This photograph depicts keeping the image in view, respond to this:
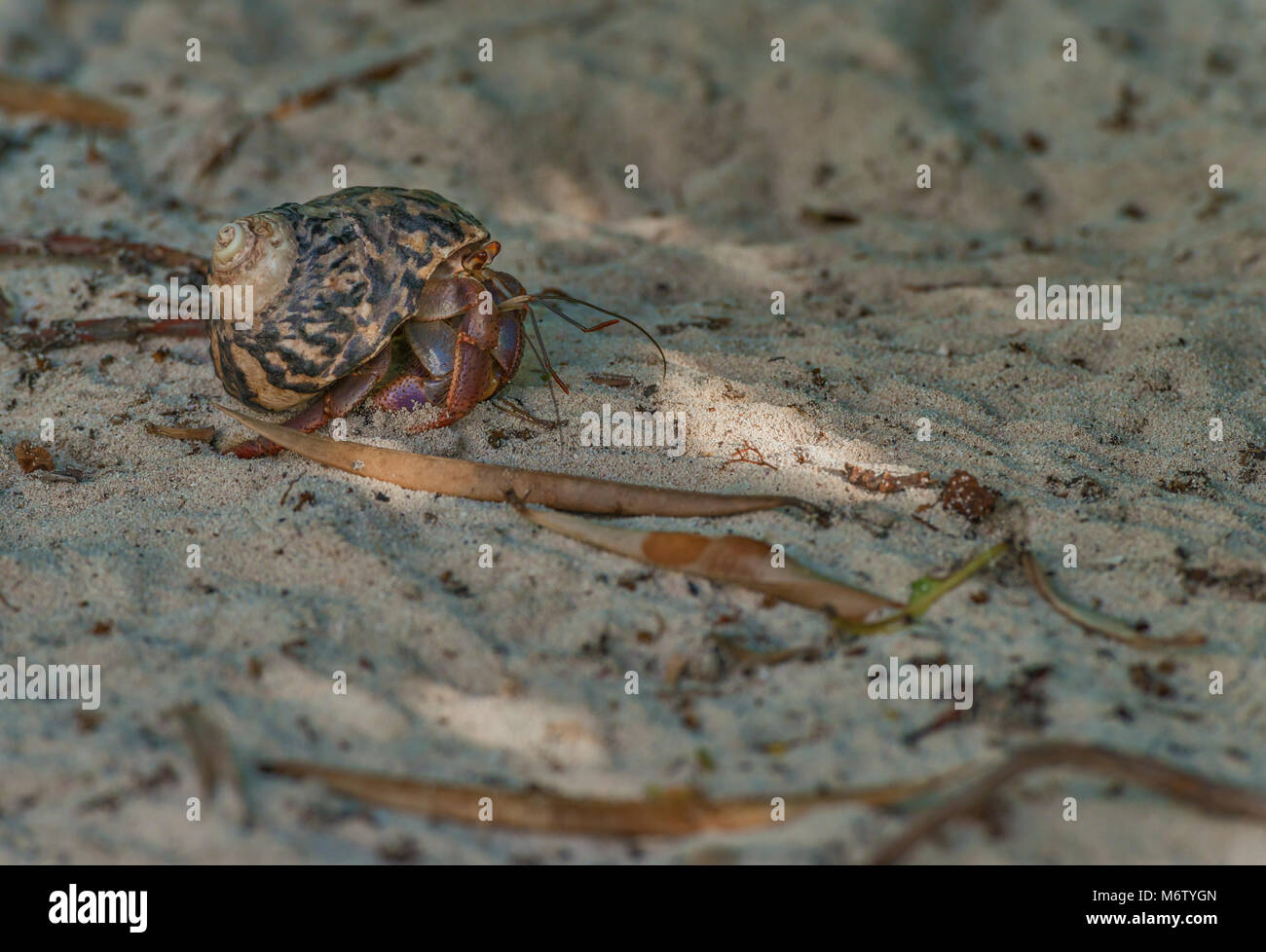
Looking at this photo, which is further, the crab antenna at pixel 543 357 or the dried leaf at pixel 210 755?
the crab antenna at pixel 543 357

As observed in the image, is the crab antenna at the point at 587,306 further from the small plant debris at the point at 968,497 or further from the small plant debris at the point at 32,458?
the small plant debris at the point at 32,458

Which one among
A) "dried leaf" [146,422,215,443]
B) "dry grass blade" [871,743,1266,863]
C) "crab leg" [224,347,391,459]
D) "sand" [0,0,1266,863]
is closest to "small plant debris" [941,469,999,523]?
"sand" [0,0,1266,863]

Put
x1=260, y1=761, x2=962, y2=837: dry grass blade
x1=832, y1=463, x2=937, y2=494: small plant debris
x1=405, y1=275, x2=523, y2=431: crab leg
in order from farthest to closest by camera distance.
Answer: x1=405, y1=275, x2=523, y2=431: crab leg, x1=832, y1=463, x2=937, y2=494: small plant debris, x1=260, y1=761, x2=962, y2=837: dry grass blade

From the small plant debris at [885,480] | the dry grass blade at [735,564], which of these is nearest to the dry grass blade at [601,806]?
the dry grass blade at [735,564]

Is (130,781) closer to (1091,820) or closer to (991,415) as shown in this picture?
(1091,820)

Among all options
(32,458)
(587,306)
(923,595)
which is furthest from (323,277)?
Result: (923,595)

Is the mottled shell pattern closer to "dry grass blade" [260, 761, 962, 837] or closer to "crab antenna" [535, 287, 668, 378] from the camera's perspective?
"crab antenna" [535, 287, 668, 378]

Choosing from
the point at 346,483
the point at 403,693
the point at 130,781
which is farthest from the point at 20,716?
the point at 346,483
